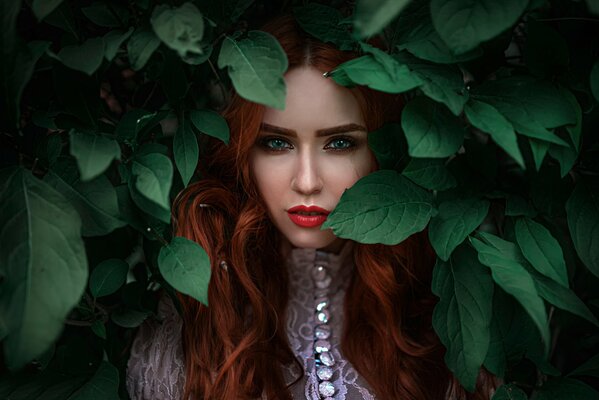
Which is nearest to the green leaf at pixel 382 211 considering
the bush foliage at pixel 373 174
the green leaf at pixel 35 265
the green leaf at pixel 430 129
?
the bush foliage at pixel 373 174

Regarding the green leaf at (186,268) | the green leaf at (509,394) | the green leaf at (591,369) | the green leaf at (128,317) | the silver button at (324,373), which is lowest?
the silver button at (324,373)

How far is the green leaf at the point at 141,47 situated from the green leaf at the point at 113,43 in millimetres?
10

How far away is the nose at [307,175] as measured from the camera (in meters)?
0.94

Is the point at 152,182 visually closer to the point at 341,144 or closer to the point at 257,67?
the point at 257,67

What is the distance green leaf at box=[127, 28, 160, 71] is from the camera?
72 centimetres

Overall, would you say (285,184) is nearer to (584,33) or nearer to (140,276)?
(140,276)

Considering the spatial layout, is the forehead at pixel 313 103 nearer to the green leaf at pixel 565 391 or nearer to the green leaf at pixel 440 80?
the green leaf at pixel 440 80

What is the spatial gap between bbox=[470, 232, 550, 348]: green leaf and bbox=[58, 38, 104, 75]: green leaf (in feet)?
1.70

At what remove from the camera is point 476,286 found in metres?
0.80

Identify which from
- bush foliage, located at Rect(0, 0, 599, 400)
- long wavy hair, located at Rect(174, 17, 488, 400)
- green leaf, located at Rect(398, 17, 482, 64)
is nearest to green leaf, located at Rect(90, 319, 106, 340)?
bush foliage, located at Rect(0, 0, 599, 400)

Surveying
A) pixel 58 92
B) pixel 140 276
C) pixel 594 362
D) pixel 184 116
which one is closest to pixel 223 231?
pixel 140 276

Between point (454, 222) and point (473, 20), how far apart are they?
0.87ft

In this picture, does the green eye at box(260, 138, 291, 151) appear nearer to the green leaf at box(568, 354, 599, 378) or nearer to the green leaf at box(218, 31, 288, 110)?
the green leaf at box(218, 31, 288, 110)

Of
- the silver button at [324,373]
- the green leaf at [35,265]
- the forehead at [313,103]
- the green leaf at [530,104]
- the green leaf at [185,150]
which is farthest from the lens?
the silver button at [324,373]
